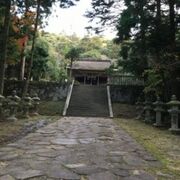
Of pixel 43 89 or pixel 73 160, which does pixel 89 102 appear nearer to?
pixel 43 89

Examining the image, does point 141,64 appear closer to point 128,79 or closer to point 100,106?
point 100,106

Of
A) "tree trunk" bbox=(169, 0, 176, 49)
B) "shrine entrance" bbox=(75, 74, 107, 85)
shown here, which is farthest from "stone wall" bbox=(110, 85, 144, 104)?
"shrine entrance" bbox=(75, 74, 107, 85)

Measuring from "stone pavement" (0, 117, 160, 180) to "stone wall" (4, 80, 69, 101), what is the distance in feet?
61.5

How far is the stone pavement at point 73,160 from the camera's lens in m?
4.59

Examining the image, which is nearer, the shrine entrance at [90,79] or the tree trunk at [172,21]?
the tree trunk at [172,21]

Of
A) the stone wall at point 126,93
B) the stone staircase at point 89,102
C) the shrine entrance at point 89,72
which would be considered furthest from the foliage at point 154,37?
the shrine entrance at point 89,72

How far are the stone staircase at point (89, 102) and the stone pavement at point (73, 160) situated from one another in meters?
12.4

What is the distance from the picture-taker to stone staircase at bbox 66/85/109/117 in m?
20.6

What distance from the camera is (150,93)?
18.5 metres

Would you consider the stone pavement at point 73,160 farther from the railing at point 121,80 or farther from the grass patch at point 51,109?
the railing at point 121,80

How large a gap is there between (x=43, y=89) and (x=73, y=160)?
70.4 feet

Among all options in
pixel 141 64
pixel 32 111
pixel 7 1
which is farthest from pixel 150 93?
pixel 7 1

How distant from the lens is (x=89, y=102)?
24109 mm

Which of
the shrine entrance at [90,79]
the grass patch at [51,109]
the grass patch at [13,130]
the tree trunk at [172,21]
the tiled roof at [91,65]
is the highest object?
the tree trunk at [172,21]
